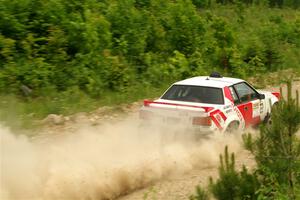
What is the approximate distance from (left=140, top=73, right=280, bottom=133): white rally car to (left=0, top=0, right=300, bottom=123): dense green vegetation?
3.58m

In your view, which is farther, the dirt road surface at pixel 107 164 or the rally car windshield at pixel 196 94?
the rally car windshield at pixel 196 94

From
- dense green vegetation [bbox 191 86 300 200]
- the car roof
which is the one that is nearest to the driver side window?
the car roof

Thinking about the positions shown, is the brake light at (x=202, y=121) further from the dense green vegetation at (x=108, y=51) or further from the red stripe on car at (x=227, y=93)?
the dense green vegetation at (x=108, y=51)

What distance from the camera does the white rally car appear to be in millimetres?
9148

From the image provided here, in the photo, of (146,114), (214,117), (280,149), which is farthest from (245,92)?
(280,149)

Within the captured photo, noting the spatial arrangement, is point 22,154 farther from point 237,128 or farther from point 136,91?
point 136,91

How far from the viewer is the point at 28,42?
14227mm

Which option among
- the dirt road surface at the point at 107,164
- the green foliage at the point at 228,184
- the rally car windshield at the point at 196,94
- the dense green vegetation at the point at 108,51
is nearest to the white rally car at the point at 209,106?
the rally car windshield at the point at 196,94

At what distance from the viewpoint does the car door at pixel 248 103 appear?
10.2m

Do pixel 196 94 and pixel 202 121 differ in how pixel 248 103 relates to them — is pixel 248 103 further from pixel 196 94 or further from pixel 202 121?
pixel 202 121

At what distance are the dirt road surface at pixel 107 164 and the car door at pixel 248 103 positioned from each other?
34.0 inches

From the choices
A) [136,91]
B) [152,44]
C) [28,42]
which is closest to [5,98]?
[28,42]

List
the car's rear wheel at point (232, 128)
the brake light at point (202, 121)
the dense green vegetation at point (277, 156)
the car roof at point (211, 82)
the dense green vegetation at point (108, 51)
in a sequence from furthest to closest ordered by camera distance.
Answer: the dense green vegetation at point (108, 51), the car roof at point (211, 82), the car's rear wheel at point (232, 128), the brake light at point (202, 121), the dense green vegetation at point (277, 156)

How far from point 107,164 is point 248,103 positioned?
3.75 m
